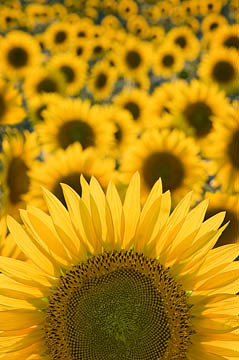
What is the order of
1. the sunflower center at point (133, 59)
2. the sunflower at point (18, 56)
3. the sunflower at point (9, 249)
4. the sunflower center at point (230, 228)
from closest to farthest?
the sunflower at point (9, 249), the sunflower center at point (230, 228), the sunflower at point (18, 56), the sunflower center at point (133, 59)

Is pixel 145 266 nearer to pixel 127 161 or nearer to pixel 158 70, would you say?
pixel 127 161

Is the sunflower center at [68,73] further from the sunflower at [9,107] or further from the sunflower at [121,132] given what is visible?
the sunflower at [9,107]

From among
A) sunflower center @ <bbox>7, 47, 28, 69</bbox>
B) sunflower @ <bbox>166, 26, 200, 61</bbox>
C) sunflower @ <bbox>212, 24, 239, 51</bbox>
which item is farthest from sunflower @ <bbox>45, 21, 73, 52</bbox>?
sunflower @ <bbox>212, 24, 239, 51</bbox>

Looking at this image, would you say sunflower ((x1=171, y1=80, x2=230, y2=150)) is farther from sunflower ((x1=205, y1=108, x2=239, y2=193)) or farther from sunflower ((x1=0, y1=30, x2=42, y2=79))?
sunflower ((x1=0, y1=30, x2=42, y2=79))

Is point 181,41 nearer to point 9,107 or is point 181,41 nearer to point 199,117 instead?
point 199,117

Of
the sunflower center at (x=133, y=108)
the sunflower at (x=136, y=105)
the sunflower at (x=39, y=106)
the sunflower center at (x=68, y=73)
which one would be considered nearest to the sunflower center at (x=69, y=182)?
the sunflower at (x=39, y=106)

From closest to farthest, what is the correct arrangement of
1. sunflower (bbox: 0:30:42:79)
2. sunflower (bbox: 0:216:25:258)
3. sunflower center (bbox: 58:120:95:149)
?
sunflower (bbox: 0:216:25:258) → sunflower center (bbox: 58:120:95:149) → sunflower (bbox: 0:30:42:79)

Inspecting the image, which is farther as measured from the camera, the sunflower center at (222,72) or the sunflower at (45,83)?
the sunflower center at (222,72)
